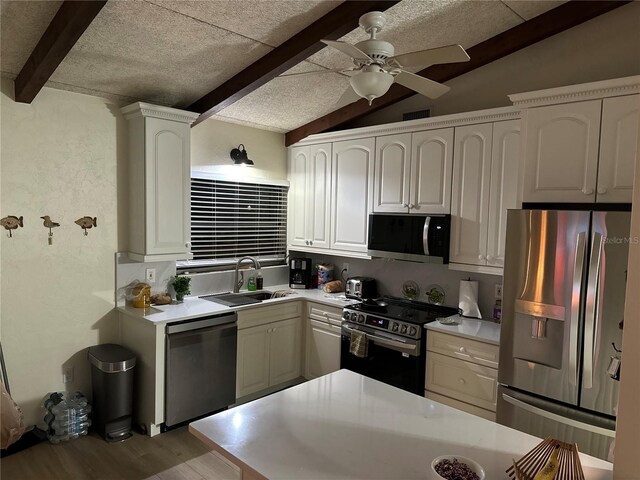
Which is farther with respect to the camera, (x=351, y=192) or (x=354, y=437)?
(x=351, y=192)

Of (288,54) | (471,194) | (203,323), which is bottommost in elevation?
(203,323)

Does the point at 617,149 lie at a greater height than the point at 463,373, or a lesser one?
greater

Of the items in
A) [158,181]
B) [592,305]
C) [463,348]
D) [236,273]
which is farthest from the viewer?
[236,273]

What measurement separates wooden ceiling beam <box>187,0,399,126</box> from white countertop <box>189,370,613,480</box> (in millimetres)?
2000

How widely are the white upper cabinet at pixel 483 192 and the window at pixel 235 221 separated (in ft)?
6.38

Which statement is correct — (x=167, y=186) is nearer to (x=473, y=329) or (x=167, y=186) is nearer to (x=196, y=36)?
(x=196, y=36)

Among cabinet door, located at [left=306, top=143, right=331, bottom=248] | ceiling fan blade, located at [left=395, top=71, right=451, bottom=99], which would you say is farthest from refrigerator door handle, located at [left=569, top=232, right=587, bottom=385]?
cabinet door, located at [left=306, top=143, right=331, bottom=248]

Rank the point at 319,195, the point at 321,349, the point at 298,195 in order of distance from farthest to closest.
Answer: the point at 298,195, the point at 319,195, the point at 321,349

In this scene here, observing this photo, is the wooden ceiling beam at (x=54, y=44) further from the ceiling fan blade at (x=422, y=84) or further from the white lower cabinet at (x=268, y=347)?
the white lower cabinet at (x=268, y=347)

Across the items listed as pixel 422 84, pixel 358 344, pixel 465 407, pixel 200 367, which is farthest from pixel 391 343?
pixel 422 84

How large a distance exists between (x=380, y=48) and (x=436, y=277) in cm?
247

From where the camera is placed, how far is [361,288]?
4070mm

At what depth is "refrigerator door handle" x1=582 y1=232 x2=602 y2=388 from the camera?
90.1 inches

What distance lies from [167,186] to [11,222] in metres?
1.04
